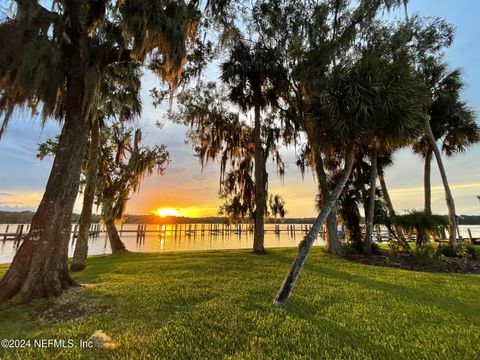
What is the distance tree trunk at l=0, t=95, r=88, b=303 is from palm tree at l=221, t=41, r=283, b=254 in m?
8.03

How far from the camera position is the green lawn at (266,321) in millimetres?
2980

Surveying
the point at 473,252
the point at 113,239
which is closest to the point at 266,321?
the point at 473,252

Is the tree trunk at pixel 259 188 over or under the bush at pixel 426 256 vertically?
over

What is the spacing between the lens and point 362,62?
629 cm

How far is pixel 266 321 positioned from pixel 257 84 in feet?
35.7

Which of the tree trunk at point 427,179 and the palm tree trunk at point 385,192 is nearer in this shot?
the palm tree trunk at point 385,192

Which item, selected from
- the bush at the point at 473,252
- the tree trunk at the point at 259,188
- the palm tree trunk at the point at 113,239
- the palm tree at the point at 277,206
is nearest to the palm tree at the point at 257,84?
the tree trunk at the point at 259,188

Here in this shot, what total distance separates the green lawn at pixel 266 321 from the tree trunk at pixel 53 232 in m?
0.55

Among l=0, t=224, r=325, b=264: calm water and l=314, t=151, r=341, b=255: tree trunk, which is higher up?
l=314, t=151, r=341, b=255: tree trunk

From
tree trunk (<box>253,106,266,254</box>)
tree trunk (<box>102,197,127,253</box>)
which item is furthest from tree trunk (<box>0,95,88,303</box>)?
tree trunk (<box>102,197,127,253</box>)

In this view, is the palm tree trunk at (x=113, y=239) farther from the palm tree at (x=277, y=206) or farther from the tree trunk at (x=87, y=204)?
the palm tree at (x=277, y=206)

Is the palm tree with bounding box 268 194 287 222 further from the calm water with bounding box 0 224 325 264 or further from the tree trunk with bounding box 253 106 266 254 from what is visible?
the calm water with bounding box 0 224 325 264

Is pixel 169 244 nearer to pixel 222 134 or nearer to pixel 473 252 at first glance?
pixel 222 134

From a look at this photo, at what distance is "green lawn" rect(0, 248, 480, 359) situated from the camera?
298 cm
